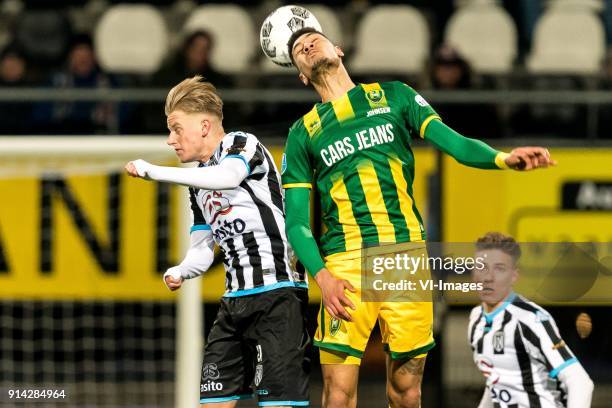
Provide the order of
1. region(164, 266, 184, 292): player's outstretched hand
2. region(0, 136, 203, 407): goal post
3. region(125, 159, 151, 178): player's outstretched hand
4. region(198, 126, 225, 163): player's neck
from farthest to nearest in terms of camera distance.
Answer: region(0, 136, 203, 407): goal post
region(164, 266, 184, 292): player's outstretched hand
region(198, 126, 225, 163): player's neck
region(125, 159, 151, 178): player's outstretched hand

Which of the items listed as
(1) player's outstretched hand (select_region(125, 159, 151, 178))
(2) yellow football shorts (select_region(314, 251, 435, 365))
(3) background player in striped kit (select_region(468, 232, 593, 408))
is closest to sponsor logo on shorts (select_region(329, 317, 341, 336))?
(2) yellow football shorts (select_region(314, 251, 435, 365))

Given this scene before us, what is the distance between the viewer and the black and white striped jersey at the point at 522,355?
5523 millimetres

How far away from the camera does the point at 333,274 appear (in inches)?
201

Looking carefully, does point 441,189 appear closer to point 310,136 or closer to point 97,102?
point 97,102

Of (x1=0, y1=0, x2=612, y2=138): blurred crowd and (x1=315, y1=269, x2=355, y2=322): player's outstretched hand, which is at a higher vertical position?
(x1=0, y1=0, x2=612, y2=138): blurred crowd

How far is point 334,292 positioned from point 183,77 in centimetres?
500

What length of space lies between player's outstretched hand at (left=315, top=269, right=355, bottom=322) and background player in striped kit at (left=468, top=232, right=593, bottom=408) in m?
0.68

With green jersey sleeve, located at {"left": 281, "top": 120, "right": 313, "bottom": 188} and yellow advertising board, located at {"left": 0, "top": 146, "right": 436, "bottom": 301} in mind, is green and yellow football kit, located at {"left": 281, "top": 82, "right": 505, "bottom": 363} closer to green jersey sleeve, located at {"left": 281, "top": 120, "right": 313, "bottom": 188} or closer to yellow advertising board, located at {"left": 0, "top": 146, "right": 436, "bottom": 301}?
green jersey sleeve, located at {"left": 281, "top": 120, "right": 313, "bottom": 188}

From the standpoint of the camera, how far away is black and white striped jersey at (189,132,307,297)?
521cm

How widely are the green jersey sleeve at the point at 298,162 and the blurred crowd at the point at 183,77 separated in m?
3.73

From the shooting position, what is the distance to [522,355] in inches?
222

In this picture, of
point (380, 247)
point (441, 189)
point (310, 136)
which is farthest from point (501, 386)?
point (441, 189)

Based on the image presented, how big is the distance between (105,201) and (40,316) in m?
0.84

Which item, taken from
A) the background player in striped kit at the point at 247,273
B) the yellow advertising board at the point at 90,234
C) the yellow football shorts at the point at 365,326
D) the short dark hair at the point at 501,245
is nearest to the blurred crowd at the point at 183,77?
the yellow advertising board at the point at 90,234
